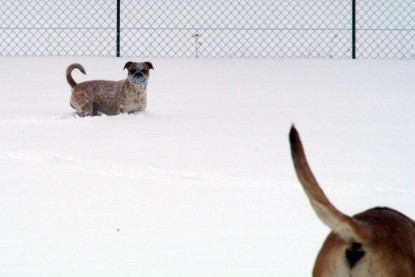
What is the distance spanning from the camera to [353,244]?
234 cm

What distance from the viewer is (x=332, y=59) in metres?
11.5

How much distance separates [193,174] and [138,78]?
2725 millimetres

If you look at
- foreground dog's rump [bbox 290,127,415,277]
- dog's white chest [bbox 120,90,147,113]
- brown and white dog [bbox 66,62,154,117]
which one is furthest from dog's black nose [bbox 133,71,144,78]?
foreground dog's rump [bbox 290,127,415,277]

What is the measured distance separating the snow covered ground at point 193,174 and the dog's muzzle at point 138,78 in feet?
A: 1.10

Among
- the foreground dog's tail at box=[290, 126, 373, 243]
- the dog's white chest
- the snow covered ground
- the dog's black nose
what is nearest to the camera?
the foreground dog's tail at box=[290, 126, 373, 243]

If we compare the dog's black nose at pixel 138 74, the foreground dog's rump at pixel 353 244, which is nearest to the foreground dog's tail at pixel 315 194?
the foreground dog's rump at pixel 353 244

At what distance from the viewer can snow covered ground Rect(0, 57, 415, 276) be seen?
367cm

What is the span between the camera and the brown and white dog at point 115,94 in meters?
7.78

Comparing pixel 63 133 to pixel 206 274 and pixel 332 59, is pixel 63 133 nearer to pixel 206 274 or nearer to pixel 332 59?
pixel 206 274

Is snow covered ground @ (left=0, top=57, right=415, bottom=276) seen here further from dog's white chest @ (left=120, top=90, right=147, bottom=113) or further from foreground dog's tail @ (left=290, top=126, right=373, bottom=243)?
foreground dog's tail @ (left=290, top=126, right=373, bottom=243)

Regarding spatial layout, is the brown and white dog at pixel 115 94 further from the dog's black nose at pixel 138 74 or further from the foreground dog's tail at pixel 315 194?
the foreground dog's tail at pixel 315 194

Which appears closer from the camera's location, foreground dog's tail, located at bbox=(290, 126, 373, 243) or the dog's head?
foreground dog's tail, located at bbox=(290, 126, 373, 243)

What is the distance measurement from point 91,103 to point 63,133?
1.45 metres

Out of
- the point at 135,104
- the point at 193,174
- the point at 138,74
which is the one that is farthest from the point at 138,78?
the point at 193,174
